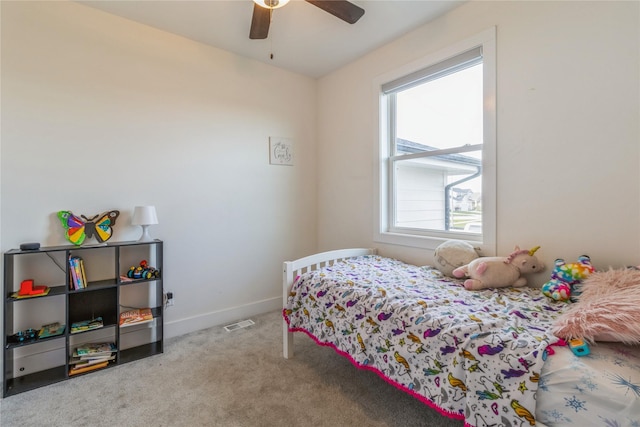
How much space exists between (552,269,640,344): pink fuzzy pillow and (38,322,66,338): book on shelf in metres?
2.79

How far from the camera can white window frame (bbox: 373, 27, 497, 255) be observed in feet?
6.49

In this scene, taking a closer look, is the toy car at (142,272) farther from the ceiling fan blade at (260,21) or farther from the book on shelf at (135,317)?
the ceiling fan blade at (260,21)

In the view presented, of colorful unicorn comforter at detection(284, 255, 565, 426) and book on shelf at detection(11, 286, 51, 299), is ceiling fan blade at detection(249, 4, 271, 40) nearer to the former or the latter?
colorful unicorn comforter at detection(284, 255, 565, 426)

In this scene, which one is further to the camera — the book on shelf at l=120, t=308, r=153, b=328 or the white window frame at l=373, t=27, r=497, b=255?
the book on shelf at l=120, t=308, r=153, b=328

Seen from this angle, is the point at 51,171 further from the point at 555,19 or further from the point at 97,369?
the point at 555,19

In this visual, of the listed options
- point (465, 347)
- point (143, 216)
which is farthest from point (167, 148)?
point (465, 347)

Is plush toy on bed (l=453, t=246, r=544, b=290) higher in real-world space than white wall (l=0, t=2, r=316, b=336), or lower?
lower

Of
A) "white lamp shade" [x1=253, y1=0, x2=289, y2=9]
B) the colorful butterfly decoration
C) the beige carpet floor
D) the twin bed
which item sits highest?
"white lamp shade" [x1=253, y1=0, x2=289, y2=9]

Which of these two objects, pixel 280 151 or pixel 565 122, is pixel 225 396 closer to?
pixel 280 151

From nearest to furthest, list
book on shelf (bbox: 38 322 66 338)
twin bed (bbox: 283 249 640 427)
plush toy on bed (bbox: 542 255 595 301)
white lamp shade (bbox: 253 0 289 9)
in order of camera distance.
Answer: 1. twin bed (bbox: 283 249 640 427)
2. plush toy on bed (bbox: 542 255 595 301)
3. white lamp shade (bbox: 253 0 289 9)
4. book on shelf (bbox: 38 322 66 338)

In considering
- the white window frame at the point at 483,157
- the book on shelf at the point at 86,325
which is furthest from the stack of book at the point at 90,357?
the white window frame at the point at 483,157

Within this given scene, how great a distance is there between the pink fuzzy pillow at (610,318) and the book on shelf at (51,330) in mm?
2785

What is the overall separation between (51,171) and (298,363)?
221 cm

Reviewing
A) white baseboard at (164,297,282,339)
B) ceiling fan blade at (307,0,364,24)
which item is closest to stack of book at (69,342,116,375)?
white baseboard at (164,297,282,339)
